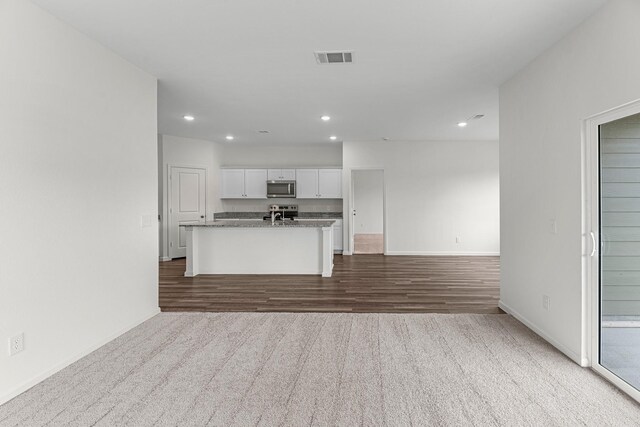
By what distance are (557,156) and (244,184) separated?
6.91 meters

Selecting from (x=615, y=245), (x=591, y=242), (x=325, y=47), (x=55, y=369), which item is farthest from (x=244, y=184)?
(x=615, y=245)

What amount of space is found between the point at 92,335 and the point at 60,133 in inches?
64.7

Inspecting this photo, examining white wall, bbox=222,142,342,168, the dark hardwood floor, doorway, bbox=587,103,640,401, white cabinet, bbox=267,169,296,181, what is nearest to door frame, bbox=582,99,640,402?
doorway, bbox=587,103,640,401

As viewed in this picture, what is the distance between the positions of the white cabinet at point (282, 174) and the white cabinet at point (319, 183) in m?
0.12

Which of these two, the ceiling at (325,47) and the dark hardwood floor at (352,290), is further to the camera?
the dark hardwood floor at (352,290)

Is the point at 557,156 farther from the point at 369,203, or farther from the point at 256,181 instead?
the point at 369,203

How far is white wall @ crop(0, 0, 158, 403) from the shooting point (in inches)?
92.3

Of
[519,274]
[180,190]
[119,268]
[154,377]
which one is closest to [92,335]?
[119,268]

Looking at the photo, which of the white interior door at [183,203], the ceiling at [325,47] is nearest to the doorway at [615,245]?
the ceiling at [325,47]

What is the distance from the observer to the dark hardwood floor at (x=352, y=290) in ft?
14.0

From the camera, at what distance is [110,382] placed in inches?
98.7

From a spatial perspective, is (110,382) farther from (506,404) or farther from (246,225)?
(246,225)

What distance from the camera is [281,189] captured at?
871 centimetres

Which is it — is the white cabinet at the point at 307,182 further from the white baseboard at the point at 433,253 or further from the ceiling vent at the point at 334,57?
the ceiling vent at the point at 334,57
